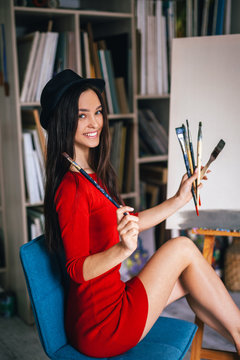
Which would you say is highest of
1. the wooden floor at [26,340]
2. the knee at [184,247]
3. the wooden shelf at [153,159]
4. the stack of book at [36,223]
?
the wooden shelf at [153,159]

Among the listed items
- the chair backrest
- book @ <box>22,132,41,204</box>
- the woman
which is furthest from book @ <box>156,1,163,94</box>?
the chair backrest

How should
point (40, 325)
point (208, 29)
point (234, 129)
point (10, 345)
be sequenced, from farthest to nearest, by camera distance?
1. point (208, 29)
2. point (10, 345)
3. point (234, 129)
4. point (40, 325)

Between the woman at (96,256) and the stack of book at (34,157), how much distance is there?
32.1 inches

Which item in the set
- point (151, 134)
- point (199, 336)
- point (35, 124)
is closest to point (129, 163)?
point (151, 134)

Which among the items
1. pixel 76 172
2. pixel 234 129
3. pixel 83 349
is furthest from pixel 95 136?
pixel 83 349

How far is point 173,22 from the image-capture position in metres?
2.71

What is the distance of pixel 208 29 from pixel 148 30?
346 millimetres

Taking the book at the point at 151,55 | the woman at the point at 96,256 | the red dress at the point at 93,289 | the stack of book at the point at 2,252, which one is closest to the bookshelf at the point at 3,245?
the stack of book at the point at 2,252

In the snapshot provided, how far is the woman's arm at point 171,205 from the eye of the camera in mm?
1621

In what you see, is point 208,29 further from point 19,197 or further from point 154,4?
point 19,197

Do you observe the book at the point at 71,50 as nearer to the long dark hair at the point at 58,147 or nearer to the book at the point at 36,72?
the book at the point at 36,72

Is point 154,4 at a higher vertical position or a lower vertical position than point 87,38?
higher

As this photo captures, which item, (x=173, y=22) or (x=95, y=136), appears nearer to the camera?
(x=95, y=136)

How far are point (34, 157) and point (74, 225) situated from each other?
1.13 m
